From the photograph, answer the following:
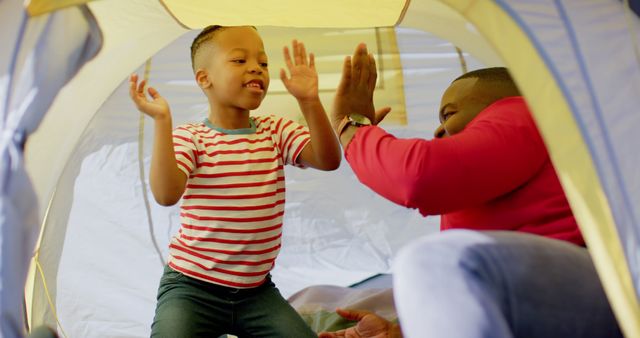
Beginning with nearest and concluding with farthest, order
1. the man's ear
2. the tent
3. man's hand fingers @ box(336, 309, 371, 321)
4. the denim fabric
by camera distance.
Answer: the denim fabric < the tent < the man's ear < man's hand fingers @ box(336, 309, 371, 321)

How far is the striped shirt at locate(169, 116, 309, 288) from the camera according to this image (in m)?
1.59

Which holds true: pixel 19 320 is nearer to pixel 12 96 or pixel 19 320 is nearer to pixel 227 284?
pixel 12 96

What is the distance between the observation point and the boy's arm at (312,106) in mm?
1547

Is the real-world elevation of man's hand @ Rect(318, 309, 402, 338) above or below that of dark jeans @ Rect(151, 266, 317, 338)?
below

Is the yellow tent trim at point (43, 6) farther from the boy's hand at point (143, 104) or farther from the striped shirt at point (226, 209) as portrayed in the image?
the striped shirt at point (226, 209)

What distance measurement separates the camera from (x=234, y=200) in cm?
160

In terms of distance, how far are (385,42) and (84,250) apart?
101 centimetres

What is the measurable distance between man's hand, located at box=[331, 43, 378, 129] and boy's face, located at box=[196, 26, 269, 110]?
1.10ft

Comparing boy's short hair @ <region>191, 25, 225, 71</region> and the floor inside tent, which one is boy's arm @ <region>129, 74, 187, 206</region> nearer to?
boy's short hair @ <region>191, 25, 225, 71</region>

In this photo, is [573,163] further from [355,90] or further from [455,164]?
[355,90]

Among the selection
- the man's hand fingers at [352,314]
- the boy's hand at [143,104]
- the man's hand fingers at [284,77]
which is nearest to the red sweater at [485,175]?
the man's hand fingers at [284,77]

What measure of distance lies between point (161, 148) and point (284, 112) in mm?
824

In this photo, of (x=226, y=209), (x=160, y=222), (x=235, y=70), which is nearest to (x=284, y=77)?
(x=235, y=70)

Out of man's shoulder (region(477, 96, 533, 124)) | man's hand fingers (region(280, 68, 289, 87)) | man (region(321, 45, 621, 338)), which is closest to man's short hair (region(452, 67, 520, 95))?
man (region(321, 45, 621, 338))
